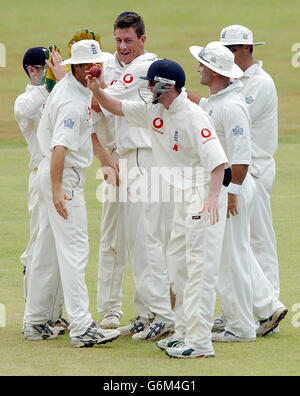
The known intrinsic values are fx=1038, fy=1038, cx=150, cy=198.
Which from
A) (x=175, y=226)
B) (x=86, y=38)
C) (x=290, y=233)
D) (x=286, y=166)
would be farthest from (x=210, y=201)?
(x=286, y=166)

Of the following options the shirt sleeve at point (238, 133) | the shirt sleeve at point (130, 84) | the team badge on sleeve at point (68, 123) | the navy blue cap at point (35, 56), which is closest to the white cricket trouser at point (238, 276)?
the shirt sleeve at point (238, 133)

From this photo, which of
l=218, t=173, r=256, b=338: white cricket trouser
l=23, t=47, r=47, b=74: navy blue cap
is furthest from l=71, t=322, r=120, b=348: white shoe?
l=23, t=47, r=47, b=74: navy blue cap

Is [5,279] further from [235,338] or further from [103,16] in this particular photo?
[103,16]

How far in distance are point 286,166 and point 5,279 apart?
7508 mm

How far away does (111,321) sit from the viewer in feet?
26.3

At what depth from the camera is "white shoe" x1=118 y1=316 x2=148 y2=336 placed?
25.6 ft

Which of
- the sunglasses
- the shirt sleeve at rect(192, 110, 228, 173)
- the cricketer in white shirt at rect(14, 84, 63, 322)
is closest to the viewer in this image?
the shirt sleeve at rect(192, 110, 228, 173)

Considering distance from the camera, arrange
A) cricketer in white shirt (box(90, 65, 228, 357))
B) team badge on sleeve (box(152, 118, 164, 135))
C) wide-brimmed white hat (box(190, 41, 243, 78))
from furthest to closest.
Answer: wide-brimmed white hat (box(190, 41, 243, 78))
team badge on sleeve (box(152, 118, 164, 135))
cricketer in white shirt (box(90, 65, 228, 357))

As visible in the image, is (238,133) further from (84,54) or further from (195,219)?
(84,54)

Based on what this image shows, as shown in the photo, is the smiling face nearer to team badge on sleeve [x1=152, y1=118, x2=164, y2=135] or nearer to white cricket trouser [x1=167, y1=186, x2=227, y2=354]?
team badge on sleeve [x1=152, y1=118, x2=164, y2=135]

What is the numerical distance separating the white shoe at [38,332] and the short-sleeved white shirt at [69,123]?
1222 mm

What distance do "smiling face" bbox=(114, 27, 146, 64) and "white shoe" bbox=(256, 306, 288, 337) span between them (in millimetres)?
2199

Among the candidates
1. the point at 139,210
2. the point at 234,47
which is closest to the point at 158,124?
the point at 139,210

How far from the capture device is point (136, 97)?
779cm
